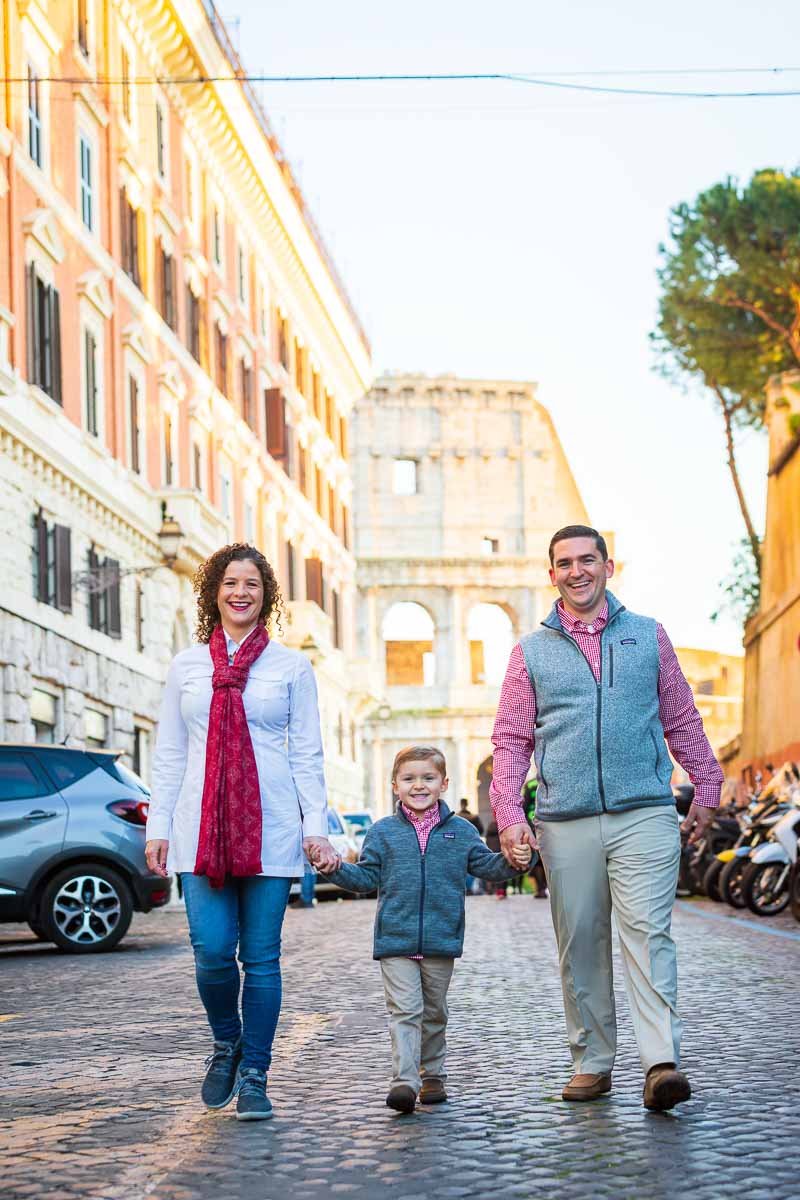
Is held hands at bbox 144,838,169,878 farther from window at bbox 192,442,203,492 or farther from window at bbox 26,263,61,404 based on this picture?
window at bbox 192,442,203,492

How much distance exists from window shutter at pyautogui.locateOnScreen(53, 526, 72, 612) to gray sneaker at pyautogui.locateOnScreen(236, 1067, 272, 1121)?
1924cm

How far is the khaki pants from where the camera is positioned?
19.7 feet

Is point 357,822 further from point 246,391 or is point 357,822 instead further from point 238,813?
point 238,813

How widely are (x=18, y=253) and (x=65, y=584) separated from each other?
4.04 metres

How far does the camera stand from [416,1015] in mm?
6051

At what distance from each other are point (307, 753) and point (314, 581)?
40262 mm

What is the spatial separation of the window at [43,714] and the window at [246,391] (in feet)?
50.3


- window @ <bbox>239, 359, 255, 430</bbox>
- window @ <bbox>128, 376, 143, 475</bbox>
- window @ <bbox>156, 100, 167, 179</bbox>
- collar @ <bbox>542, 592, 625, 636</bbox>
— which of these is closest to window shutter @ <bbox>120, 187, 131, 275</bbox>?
window @ <bbox>128, 376, 143, 475</bbox>

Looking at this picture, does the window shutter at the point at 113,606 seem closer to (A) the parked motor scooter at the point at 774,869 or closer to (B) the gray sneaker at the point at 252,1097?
(A) the parked motor scooter at the point at 774,869

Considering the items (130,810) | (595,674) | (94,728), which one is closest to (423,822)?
(595,674)

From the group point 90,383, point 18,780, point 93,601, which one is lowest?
point 18,780

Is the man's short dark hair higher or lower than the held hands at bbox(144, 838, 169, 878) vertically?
higher

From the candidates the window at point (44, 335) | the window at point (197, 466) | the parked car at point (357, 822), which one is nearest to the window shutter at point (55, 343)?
the window at point (44, 335)

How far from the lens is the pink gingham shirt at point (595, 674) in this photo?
629cm
